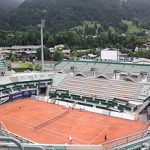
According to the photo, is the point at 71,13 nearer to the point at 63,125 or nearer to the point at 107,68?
the point at 107,68

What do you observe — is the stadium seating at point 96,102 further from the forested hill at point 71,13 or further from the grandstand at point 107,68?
the forested hill at point 71,13

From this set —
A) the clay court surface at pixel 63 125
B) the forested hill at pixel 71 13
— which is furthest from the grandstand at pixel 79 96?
the forested hill at pixel 71 13

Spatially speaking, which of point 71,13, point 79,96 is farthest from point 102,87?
point 71,13

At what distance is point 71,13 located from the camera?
13975cm

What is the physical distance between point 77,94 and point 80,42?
144 ft

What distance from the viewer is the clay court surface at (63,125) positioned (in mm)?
22078

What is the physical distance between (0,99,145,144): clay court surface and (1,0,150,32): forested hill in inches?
3569

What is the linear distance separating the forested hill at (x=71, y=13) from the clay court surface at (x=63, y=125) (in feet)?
297

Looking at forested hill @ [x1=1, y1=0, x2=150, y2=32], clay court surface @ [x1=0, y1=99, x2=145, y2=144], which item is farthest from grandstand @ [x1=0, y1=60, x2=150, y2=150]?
forested hill @ [x1=1, y1=0, x2=150, y2=32]

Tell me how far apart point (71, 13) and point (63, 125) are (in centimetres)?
11977

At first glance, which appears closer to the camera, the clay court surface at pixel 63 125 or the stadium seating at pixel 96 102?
the clay court surface at pixel 63 125

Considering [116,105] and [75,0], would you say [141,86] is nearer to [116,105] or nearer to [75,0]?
[116,105]

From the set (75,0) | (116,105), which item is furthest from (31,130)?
(75,0)

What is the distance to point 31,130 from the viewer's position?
23.8m
